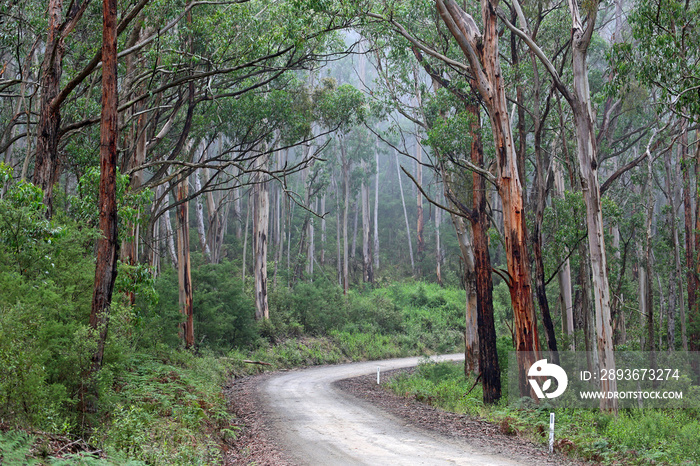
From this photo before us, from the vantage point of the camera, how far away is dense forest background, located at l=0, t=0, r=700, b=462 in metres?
7.36

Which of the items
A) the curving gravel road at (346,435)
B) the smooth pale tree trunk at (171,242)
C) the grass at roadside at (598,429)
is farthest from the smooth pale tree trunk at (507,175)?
the smooth pale tree trunk at (171,242)

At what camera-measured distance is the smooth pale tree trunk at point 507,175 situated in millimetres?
10844

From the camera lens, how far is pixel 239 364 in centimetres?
1967

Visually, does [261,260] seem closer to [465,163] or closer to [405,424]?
[405,424]

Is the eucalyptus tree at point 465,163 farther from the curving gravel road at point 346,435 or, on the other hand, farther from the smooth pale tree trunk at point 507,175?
the curving gravel road at point 346,435

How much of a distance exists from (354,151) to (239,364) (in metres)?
28.9

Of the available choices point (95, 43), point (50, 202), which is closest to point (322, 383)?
point (50, 202)

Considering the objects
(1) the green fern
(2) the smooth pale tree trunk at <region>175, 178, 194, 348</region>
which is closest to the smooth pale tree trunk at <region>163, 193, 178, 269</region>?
(2) the smooth pale tree trunk at <region>175, 178, 194, 348</region>

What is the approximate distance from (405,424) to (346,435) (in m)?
1.67

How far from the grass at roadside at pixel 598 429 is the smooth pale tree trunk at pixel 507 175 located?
1.34 meters

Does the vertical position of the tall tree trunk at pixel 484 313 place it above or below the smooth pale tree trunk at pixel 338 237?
below

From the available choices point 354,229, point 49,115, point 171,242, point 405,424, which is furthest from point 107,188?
point 354,229

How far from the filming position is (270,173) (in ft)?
40.4

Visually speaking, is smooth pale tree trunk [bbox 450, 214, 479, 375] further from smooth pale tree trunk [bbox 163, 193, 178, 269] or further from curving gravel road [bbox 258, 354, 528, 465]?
smooth pale tree trunk [bbox 163, 193, 178, 269]
